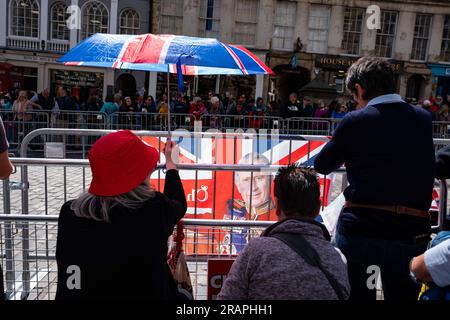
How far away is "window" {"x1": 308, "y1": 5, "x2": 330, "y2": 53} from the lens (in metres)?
25.8

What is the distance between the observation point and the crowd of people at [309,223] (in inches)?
76.2

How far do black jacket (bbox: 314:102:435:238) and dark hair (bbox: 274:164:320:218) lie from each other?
414 millimetres

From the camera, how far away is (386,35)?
26656 mm

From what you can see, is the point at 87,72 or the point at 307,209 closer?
the point at 307,209

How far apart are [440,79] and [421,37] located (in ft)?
9.46

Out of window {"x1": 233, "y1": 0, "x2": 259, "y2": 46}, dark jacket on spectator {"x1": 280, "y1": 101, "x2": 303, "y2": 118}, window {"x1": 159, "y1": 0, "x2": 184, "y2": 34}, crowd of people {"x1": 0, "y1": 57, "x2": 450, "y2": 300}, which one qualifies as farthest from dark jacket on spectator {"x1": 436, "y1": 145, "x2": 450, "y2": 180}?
window {"x1": 159, "y1": 0, "x2": 184, "y2": 34}

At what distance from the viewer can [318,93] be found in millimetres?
16422

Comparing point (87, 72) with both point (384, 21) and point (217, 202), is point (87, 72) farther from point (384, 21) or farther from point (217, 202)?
point (217, 202)

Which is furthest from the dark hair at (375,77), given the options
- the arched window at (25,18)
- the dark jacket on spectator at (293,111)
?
the arched window at (25,18)

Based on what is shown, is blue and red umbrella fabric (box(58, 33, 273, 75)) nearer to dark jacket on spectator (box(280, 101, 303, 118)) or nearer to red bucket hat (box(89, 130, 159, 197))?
red bucket hat (box(89, 130, 159, 197))

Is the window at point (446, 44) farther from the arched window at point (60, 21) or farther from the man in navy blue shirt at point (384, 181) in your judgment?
the man in navy blue shirt at point (384, 181)

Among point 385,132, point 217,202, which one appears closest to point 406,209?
point 385,132

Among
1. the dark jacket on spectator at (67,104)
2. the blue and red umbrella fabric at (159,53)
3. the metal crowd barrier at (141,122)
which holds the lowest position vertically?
the metal crowd barrier at (141,122)
